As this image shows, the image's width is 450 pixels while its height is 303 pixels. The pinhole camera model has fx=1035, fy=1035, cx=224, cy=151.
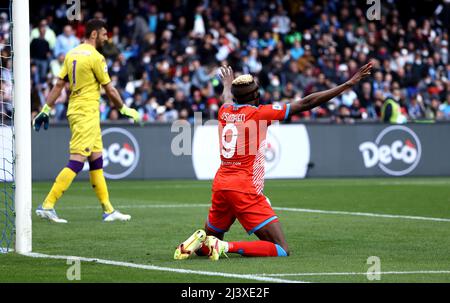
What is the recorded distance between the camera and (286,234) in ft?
38.2

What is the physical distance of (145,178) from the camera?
23.4 m

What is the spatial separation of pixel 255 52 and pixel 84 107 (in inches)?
624

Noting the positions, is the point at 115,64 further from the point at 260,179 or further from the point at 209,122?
the point at 260,179

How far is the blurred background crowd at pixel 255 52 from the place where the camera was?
26.2 metres

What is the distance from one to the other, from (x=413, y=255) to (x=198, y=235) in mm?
2042

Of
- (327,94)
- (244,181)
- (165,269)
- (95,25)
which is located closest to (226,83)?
(244,181)

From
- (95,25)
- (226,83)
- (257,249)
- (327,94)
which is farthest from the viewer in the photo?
(95,25)

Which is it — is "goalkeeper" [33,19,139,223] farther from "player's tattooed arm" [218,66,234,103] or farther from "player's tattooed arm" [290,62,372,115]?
"player's tattooed arm" [290,62,372,115]

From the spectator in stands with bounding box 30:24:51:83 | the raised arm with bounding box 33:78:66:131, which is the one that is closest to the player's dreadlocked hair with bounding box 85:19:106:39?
the raised arm with bounding box 33:78:66:131

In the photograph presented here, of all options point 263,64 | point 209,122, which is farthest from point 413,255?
point 263,64

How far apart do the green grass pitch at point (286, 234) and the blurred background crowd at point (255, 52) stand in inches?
259

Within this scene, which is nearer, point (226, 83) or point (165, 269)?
point (165, 269)

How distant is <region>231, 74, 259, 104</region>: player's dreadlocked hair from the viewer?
31.4ft

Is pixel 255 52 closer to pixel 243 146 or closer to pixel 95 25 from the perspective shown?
pixel 95 25
